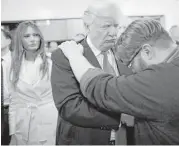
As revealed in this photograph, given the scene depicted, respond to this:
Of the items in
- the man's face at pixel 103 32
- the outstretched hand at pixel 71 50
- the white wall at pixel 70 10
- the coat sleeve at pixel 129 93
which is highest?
the white wall at pixel 70 10

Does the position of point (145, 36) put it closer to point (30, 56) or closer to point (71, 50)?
point (71, 50)

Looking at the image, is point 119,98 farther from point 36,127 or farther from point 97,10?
point 36,127

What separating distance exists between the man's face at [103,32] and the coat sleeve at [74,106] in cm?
19

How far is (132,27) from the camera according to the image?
0.60m

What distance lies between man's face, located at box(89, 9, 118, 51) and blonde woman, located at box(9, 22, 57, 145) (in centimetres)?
47

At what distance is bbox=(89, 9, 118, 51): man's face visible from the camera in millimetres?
767

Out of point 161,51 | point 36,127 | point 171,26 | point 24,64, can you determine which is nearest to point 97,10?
point 161,51

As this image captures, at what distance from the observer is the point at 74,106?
614 millimetres

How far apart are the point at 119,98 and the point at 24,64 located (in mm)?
856

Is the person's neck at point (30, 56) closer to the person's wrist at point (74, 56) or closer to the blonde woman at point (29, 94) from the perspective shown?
the blonde woman at point (29, 94)

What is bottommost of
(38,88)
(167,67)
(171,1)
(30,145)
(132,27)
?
(30,145)

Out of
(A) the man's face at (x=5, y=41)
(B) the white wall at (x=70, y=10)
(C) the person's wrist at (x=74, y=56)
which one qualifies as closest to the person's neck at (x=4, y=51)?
(A) the man's face at (x=5, y=41)

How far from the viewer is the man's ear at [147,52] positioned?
22.5 inches

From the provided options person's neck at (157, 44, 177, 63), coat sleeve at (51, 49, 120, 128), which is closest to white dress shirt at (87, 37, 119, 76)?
coat sleeve at (51, 49, 120, 128)
